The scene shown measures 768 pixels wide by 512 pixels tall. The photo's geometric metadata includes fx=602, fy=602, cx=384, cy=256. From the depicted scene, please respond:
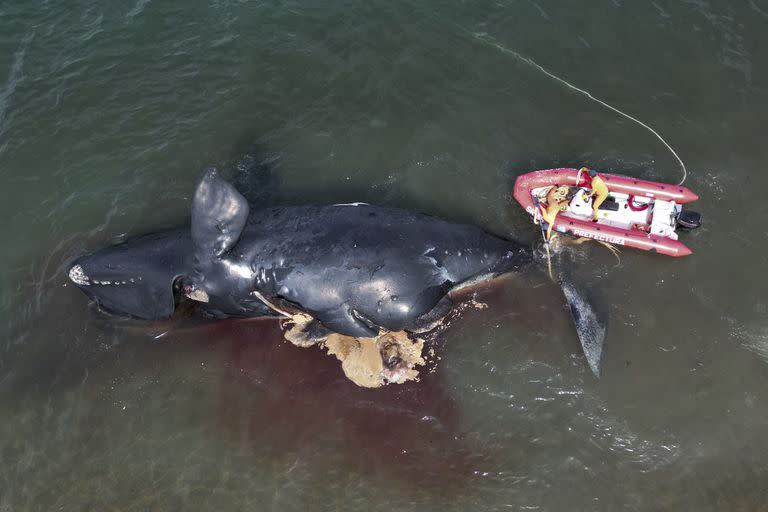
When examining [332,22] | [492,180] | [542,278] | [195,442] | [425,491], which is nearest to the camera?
[425,491]

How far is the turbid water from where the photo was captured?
36.3ft

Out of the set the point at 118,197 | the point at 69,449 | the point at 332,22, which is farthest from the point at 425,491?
the point at 332,22

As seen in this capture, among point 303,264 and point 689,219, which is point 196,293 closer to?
point 303,264

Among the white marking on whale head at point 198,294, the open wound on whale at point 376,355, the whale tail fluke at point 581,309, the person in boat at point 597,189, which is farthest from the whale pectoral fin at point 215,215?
the person in boat at point 597,189

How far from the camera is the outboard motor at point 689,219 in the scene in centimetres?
1278

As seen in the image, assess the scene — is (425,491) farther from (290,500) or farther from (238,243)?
(238,243)

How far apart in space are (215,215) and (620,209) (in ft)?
28.4

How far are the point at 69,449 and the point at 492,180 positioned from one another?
424 inches

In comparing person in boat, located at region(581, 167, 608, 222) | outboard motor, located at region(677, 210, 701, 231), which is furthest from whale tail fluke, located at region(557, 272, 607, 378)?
outboard motor, located at region(677, 210, 701, 231)

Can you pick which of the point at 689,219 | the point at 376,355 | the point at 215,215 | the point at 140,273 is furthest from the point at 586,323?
the point at 140,273

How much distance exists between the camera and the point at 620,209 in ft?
43.8

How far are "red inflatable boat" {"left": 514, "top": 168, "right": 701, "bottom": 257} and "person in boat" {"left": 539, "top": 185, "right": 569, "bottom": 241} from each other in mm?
58

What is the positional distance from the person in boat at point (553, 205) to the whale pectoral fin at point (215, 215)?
626cm

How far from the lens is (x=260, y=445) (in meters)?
11.4
